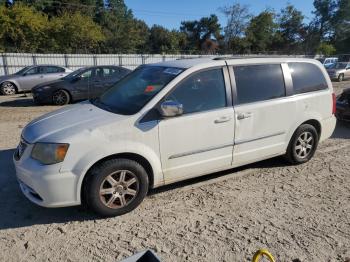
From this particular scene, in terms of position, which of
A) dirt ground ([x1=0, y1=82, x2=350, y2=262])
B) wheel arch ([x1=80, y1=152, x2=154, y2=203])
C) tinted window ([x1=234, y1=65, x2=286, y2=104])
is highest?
tinted window ([x1=234, y1=65, x2=286, y2=104])

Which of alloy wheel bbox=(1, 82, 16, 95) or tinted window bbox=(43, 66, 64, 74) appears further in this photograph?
tinted window bbox=(43, 66, 64, 74)

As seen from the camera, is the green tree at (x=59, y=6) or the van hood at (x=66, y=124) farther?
the green tree at (x=59, y=6)

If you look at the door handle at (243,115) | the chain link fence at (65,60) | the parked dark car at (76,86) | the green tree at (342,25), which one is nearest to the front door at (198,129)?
the door handle at (243,115)

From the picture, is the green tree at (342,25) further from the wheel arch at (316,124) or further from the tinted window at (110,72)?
the wheel arch at (316,124)

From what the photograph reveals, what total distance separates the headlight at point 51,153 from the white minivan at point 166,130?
0.01 meters

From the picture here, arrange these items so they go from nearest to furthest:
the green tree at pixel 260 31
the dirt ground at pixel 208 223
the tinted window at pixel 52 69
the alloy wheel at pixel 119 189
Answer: the dirt ground at pixel 208 223 → the alloy wheel at pixel 119 189 → the tinted window at pixel 52 69 → the green tree at pixel 260 31

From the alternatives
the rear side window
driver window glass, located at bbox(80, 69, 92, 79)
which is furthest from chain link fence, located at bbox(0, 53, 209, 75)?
the rear side window

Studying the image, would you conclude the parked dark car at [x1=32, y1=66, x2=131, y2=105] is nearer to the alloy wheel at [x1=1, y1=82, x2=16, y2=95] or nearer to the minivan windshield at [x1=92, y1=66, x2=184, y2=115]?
the alloy wheel at [x1=1, y1=82, x2=16, y2=95]

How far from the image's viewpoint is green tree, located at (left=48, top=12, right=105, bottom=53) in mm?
38125

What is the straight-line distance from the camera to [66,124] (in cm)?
366

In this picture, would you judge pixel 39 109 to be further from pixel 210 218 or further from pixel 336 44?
pixel 336 44

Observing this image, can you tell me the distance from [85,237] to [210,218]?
1.35 m

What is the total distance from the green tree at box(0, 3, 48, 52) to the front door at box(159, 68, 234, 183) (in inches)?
1358

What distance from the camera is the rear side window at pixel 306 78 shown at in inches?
193
